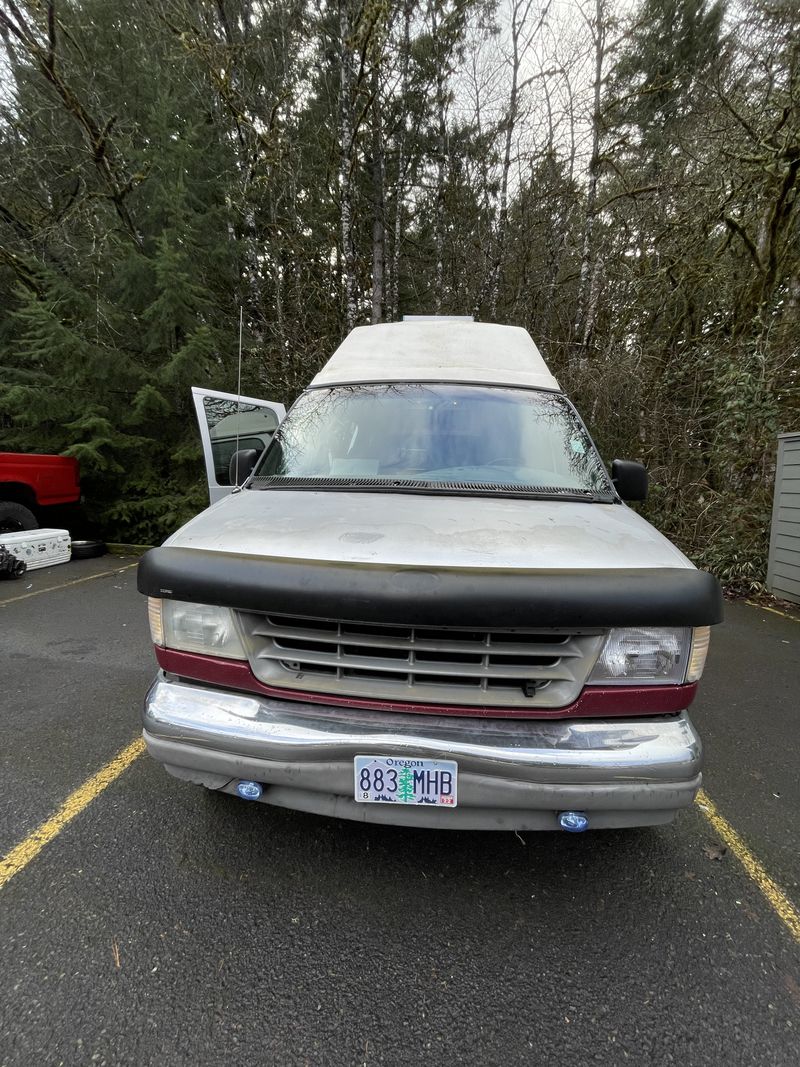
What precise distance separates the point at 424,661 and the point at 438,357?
8.00 ft

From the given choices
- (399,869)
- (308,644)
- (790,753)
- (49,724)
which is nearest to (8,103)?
(49,724)

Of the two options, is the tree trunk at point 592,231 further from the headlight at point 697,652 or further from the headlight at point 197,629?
the headlight at point 197,629

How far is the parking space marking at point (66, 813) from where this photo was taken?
212 cm

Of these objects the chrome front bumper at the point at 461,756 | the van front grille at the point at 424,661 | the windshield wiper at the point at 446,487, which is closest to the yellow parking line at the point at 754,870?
the chrome front bumper at the point at 461,756

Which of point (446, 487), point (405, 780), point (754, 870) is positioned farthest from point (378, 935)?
point (446, 487)

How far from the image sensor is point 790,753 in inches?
121

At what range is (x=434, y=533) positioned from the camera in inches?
72.7

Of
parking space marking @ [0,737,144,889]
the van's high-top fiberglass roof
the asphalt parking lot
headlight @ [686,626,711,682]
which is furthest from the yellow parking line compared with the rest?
parking space marking @ [0,737,144,889]

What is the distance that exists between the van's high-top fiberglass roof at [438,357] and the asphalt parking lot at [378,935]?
255 cm

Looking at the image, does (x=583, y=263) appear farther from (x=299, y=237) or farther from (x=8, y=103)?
(x=8, y=103)

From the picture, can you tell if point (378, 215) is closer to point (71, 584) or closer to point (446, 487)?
point (71, 584)

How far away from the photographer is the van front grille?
5.57 feet

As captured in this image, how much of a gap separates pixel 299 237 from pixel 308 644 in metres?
9.88

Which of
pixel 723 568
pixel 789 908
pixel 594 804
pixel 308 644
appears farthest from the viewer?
pixel 723 568
